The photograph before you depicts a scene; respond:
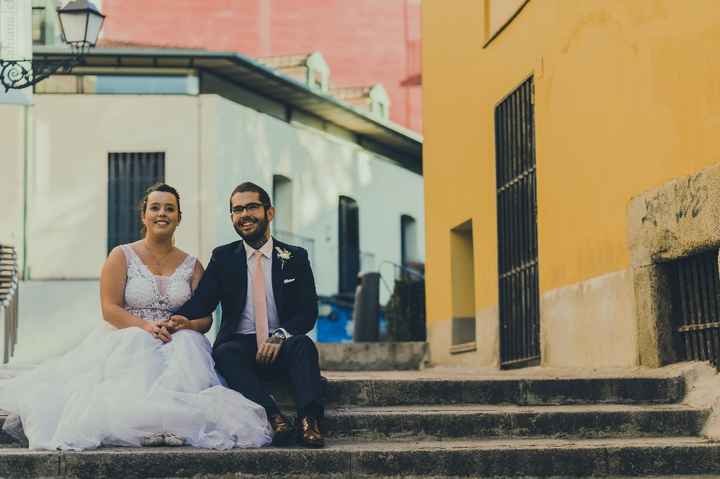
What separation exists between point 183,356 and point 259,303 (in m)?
0.64

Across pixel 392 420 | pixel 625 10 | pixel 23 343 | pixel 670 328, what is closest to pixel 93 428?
pixel 392 420

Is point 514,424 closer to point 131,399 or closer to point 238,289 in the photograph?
point 238,289

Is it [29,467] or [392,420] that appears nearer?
[29,467]

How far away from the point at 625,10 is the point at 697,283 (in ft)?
7.64

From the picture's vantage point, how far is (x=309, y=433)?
720cm

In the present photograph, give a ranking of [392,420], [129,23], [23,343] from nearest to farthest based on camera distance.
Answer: [392,420] → [23,343] → [129,23]

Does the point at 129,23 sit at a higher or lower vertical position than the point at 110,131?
higher

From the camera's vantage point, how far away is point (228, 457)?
6977mm

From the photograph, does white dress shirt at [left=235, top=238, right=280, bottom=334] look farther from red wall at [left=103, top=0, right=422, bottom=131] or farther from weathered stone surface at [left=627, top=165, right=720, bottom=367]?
red wall at [left=103, top=0, right=422, bottom=131]

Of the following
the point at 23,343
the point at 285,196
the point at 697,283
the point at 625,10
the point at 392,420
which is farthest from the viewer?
the point at 285,196

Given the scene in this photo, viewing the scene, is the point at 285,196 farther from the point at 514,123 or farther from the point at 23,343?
the point at 514,123

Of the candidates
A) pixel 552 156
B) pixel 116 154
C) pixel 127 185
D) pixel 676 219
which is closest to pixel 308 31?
pixel 116 154

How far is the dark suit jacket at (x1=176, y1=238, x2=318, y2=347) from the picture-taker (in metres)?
8.13

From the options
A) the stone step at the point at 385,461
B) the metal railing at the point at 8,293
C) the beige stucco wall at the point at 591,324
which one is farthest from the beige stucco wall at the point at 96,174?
the stone step at the point at 385,461
